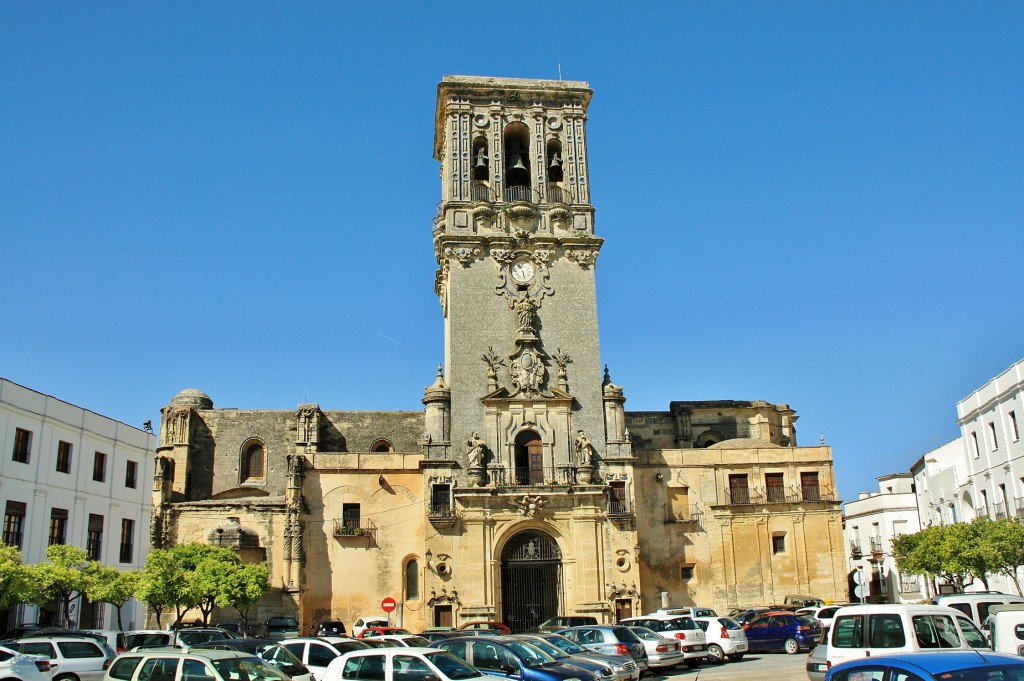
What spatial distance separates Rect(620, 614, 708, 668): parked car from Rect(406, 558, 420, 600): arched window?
14.3 meters

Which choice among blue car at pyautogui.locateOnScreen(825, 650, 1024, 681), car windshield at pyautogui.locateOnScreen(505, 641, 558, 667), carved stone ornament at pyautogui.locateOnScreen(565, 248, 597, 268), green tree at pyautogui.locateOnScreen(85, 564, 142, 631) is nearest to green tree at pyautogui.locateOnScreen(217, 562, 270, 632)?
green tree at pyautogui.locateOnScreen(85, 564, 142, 631)

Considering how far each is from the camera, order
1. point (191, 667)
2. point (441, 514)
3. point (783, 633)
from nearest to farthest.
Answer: point (191, 667) → point (783, 633) → point (441, 514)

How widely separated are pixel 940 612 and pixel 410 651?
27.5 feet

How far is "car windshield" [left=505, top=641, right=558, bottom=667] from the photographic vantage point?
683 inches

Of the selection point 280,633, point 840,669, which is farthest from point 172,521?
point 840,669

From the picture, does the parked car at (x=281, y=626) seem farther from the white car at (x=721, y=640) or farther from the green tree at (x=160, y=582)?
the white car at (x=721, y=640)

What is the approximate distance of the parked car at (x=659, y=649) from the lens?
23.4 meters

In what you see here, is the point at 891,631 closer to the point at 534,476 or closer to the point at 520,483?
the point at 520,483

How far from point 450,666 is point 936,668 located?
27.1ft

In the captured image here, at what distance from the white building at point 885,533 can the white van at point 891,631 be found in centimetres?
3394

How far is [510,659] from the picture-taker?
17094 mm

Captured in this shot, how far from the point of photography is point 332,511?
38.8m

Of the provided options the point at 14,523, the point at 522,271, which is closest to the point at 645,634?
the point at 522,271

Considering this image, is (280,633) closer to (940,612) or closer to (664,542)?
(664,542)
